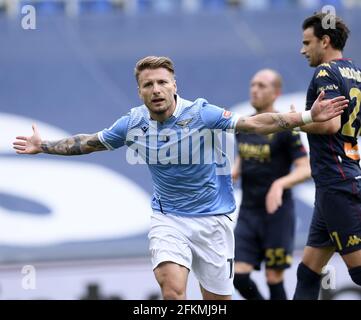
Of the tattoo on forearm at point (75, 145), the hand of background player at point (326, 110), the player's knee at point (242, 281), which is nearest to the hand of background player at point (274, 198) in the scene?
the player's knee at point (242, 281)

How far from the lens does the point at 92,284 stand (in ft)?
39.2

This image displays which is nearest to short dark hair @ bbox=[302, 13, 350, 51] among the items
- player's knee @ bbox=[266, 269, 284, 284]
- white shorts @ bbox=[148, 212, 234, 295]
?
white shorts @ bbox=[148, 212, 234, 295]

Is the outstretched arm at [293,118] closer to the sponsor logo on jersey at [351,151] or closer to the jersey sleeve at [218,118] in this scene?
the jersey sleeve at [218,118]

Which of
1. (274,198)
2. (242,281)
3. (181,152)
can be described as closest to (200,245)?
(181,152)

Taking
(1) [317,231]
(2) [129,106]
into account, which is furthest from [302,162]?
(2) [129,106]

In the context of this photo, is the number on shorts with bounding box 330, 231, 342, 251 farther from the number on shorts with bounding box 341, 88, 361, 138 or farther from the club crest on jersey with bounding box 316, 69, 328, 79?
the club crest on jersey with bounding box 316, 69, 328, 79

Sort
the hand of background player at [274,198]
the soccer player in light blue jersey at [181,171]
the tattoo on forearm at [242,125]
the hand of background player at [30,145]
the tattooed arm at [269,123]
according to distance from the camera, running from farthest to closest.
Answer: the hand of background player at [274,198] → the hand of background player at [30,145] → the soccer player in light blue jersey at [181,171] → the tattoo on forearm at [242,125] → the tattooed arm at [269,123]

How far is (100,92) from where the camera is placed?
43.8 feet

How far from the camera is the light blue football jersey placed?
754 centimetres

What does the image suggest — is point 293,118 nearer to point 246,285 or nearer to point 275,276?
point 246,285

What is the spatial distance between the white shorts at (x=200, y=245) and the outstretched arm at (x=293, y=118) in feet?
2.60

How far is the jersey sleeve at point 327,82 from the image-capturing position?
24.5 ft

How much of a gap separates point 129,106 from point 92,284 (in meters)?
2.43
